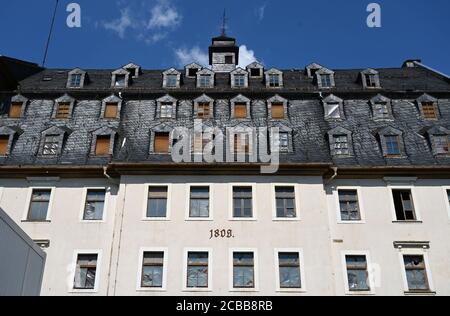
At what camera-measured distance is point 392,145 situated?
26.6m

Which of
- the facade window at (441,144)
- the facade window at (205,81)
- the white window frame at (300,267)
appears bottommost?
the white window frame at (300,267)

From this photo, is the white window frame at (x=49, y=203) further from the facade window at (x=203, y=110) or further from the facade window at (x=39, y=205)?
the facade window at (x=203, y=110)

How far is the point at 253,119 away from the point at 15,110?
1282cm

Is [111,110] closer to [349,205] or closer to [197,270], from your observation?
[197,270]

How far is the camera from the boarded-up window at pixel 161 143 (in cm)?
2635

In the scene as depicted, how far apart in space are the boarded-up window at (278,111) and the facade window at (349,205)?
5618 millimetres

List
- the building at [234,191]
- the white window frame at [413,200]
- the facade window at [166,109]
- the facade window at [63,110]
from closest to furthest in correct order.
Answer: the building at [234,191], the white window frame at [413,200], the facade window at [166,109], the facade window at [63,110]

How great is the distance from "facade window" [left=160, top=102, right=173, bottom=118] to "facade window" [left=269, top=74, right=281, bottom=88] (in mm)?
6267

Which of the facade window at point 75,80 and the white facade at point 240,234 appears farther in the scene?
the facade window at point 75,80

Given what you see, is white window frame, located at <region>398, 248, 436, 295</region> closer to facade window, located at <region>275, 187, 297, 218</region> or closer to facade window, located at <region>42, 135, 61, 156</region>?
facade window, located at <region>275, 187, 297, 218</region>

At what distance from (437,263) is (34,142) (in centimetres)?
1974

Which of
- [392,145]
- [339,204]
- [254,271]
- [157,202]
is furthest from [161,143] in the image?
[392,145]

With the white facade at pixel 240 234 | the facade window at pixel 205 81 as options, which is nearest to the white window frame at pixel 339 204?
the white facade at pixel 240 234
